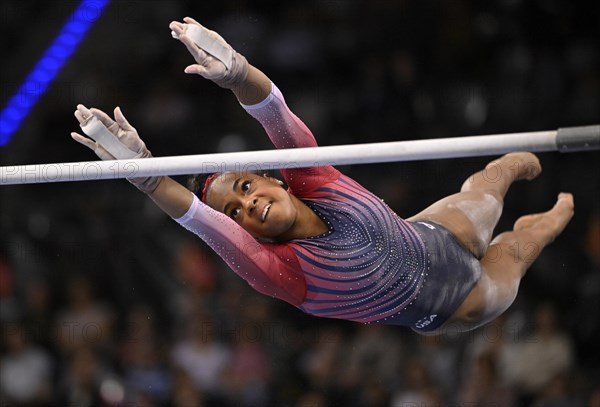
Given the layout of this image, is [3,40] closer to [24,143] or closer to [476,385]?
[24,143]

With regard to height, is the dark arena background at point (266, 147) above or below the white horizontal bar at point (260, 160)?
below

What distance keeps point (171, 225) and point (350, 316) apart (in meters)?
3.03

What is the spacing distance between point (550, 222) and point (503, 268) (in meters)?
0.44

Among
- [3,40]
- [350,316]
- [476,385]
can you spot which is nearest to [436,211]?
[350,316]

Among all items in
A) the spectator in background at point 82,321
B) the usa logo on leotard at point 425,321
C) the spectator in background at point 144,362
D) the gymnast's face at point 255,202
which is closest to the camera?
the gymnast's face at point 255,202

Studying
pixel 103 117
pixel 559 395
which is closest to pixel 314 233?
pixel 103 117

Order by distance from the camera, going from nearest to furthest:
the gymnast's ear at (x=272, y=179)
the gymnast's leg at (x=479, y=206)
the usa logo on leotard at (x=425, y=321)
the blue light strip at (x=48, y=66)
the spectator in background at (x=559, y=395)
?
the gymnast's ear at (x=272, y=179)
the usa logo on leotard at (x=425, y=321)
the gymnast's leg at (x=479, y=206)
the spectator in background at (x=559, y=395)
the blue light strip at (x=48, y=66)

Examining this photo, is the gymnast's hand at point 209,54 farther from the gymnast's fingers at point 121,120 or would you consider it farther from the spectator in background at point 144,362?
the spectator in background at point 144,362

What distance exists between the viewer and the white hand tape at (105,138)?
2979 millimetres

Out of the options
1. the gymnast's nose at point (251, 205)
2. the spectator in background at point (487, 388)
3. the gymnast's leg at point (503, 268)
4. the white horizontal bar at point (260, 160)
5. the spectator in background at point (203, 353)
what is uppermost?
the white horizontal bar at point (260, 160)

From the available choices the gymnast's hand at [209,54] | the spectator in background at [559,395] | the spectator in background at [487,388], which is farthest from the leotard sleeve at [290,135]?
the spectator in background at [559,395]

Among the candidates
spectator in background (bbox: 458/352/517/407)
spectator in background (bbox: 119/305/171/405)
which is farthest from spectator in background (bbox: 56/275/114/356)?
spectator in background (bbox: 458/352/517/407)

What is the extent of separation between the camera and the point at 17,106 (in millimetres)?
6629

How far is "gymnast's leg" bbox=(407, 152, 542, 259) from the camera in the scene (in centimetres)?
363
